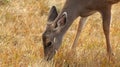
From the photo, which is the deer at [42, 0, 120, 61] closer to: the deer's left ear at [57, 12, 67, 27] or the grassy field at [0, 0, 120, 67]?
the deer's left ear at [57, 12, 67, 27]

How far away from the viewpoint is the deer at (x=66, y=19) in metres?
8.54

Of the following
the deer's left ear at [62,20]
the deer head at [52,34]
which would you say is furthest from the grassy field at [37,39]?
the deer's left ear at [62,20]

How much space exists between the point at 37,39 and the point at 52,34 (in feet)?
5.10

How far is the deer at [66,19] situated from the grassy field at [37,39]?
15cm

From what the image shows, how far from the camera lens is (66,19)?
8.57 metres

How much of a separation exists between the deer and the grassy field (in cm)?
15

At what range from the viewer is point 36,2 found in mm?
12484

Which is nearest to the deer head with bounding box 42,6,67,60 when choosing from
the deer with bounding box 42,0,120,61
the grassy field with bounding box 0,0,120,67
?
the deer with bounding box 42,0,120,61

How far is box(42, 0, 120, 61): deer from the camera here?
28.0 feet

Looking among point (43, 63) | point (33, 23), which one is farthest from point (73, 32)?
point (43, 63)

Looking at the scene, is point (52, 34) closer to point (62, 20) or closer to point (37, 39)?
point (62, 20)

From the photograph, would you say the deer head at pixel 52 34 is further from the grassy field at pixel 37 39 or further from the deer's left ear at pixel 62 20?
the grassy field at pixel 37 39

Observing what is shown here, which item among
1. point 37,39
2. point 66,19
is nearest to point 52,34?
point 66,19

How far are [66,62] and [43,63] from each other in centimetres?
58
